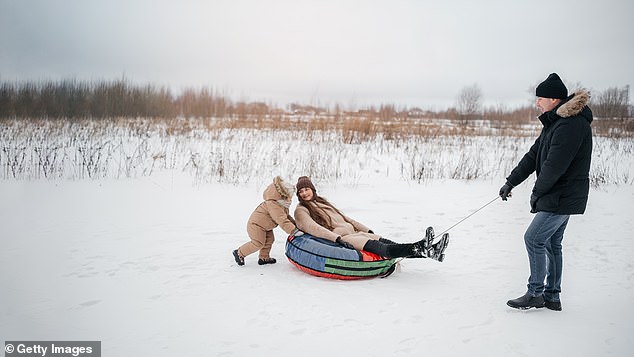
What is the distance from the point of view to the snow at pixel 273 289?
3094mm

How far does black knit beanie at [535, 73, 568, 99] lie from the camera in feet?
11.0

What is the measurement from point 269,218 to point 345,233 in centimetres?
81

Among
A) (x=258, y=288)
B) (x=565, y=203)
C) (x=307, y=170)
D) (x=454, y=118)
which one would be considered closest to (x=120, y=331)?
(x=258, y=288)

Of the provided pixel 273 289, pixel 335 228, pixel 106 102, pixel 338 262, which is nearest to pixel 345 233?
pixel 335 228

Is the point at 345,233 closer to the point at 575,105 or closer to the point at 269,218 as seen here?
the point at 269,218

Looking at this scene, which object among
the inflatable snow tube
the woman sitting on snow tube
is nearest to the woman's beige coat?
the woman sitting on snow tube

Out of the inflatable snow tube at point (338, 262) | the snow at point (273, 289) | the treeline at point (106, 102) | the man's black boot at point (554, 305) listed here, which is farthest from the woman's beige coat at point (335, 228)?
the treeline at point (106, 102)

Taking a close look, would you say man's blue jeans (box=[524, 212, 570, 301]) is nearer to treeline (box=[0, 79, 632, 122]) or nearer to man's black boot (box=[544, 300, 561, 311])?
man's black boot (box=[544, 300, 561, 311])

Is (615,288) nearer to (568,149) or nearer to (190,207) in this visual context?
(568,149)

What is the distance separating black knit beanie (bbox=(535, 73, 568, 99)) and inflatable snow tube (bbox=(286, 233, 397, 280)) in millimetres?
1970

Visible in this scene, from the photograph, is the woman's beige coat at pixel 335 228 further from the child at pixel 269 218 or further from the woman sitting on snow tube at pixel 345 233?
the child at pixel 269 218

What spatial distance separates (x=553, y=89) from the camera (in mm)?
3342

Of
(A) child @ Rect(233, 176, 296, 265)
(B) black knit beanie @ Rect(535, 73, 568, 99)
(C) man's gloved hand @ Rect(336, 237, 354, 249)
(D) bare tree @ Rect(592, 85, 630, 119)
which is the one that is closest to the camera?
(B) black knit beanie @ Rect(535, 73, 568, 99)

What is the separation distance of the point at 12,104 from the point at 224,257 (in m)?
13.1
